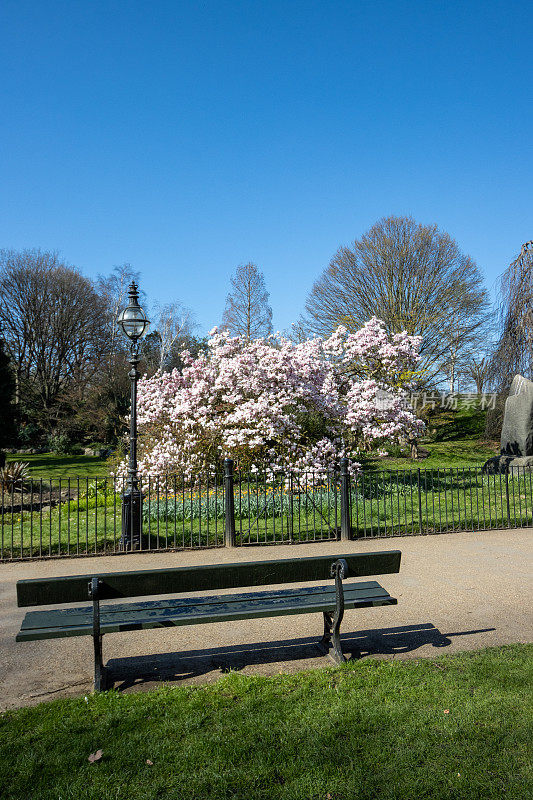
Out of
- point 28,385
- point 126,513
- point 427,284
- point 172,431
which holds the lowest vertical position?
point 126,513

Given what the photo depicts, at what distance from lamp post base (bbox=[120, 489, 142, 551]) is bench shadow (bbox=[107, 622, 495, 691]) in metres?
4.15

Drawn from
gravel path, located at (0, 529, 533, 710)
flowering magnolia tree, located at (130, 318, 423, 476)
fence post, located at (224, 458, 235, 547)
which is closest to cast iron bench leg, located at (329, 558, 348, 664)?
gravel path, located at (0, 529, 533, 710)

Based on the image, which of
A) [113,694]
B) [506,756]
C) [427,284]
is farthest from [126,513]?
[427,284]

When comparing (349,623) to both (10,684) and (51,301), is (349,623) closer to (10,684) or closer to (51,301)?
(10,684)

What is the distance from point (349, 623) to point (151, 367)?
36042 mm

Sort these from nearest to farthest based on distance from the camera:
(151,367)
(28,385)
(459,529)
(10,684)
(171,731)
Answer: (171,731), (10,684), (459,529), (28,385), (151,367)

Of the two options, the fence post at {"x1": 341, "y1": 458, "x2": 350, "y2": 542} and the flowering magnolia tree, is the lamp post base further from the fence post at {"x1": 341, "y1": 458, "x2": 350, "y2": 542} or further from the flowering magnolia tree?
the flowering magnolia tree

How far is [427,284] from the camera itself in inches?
1101

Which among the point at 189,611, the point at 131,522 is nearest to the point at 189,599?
the point at 189,611

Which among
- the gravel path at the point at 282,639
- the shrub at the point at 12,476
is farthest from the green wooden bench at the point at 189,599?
the shrub at the point at 12,476

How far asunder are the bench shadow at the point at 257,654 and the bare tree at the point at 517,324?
1555cm

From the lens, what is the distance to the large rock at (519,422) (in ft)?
54.6

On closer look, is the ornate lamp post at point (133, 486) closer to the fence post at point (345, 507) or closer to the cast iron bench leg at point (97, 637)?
the fence post at point (345, 507)

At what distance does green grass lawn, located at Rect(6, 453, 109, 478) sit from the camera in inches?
781
